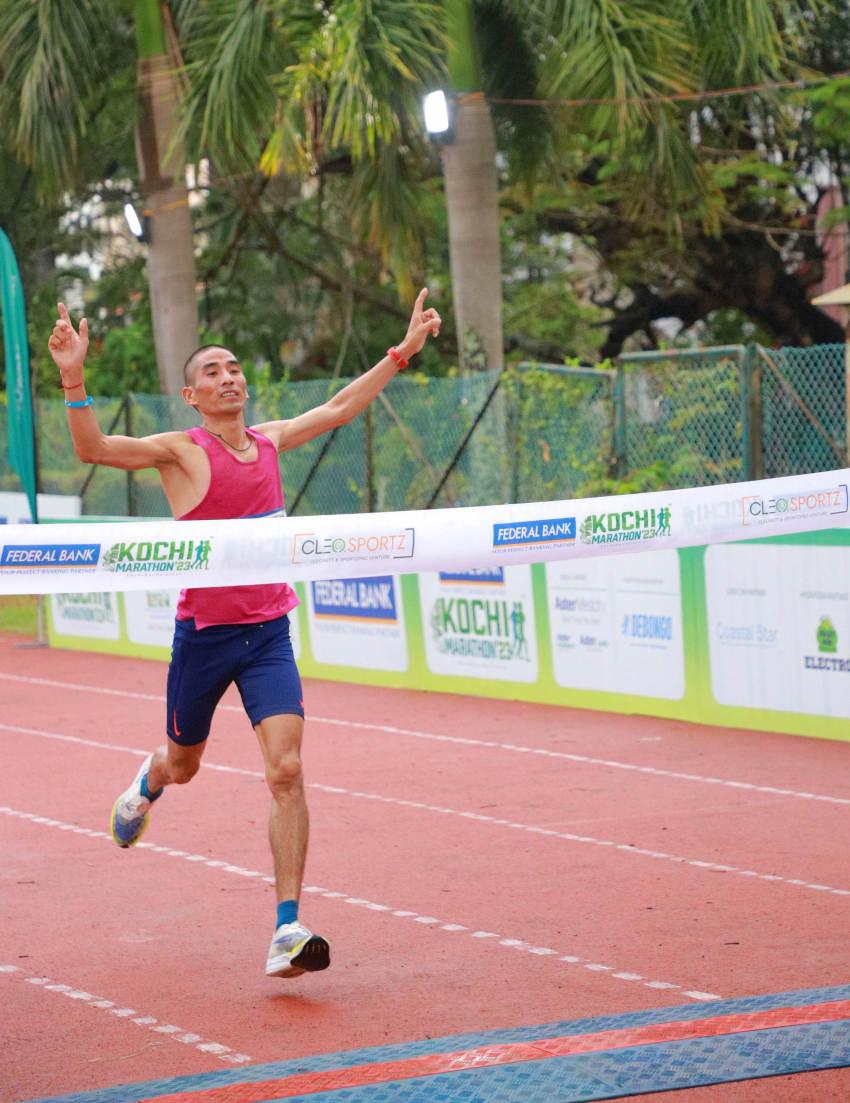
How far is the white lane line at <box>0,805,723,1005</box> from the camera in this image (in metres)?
5.29

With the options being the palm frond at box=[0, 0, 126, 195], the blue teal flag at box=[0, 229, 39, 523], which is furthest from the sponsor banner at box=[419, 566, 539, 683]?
the palm frond at box=[0, 0, 126, 195]

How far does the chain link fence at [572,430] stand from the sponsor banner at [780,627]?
6.77ft

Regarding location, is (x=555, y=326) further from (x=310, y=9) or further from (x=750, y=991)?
(x=750, y=991)

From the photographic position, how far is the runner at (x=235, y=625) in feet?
17.3

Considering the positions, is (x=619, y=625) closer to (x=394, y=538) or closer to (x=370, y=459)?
(x=370, y=459)

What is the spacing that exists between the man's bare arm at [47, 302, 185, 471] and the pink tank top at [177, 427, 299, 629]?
147 millimetres

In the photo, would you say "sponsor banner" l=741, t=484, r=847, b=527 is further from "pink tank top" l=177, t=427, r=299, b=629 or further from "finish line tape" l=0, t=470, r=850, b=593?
"pink tank top" l=177, t=427, r=299, b=629

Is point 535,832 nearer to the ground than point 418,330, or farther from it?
nearer to the ground

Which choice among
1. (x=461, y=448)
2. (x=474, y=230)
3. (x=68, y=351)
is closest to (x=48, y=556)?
(x=68, y=351)

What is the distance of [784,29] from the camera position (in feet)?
66.6

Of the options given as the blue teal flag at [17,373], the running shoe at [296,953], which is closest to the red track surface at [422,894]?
the running shoe at [296,953]

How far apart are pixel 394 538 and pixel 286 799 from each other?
997 millimetres

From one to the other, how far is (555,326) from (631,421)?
45.6 feet

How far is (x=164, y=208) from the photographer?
18.3m
